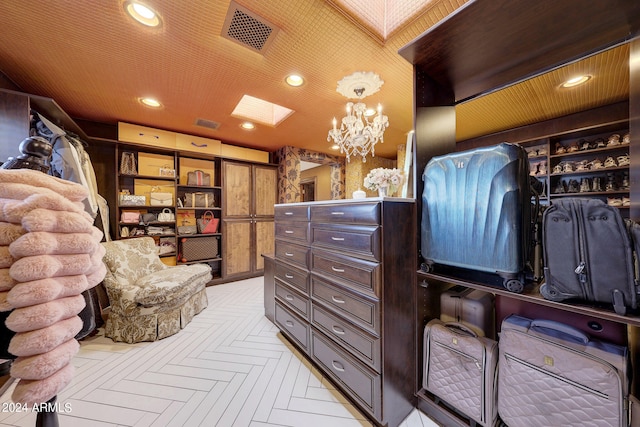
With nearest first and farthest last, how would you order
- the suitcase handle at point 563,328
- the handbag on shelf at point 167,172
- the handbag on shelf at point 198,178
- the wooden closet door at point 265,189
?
the suitcase handle at point 563,328, the handbag on shelf at point 167,172, the handbag on shelf at point 198,178, the wooden closet door at point 265,189

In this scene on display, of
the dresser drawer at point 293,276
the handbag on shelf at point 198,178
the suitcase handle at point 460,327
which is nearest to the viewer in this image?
the suitcase handle at point 460,327

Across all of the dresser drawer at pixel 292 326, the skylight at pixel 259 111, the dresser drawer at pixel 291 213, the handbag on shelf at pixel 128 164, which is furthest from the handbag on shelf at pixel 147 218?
the dresser drawer at pixel 292 326

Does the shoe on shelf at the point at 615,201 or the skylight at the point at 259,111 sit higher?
the skylight at the point at 259,111

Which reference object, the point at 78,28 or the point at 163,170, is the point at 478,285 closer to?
the point at 78,28

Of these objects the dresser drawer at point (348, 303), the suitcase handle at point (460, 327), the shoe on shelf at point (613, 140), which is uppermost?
the shoe on shelf at point (613, 140)

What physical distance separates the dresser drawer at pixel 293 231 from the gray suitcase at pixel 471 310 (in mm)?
1026

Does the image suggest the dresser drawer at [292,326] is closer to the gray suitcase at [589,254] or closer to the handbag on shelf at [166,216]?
the gray suitcase at [589,254]

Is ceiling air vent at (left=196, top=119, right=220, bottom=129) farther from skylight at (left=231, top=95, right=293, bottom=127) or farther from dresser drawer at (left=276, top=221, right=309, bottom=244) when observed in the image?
dresser drawer at (left=276, top=221, right=309, bottom=244)

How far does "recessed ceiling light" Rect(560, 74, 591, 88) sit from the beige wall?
14.4 feet

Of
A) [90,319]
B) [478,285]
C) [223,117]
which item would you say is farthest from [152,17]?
[478,285]

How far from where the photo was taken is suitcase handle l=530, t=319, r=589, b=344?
87 cm

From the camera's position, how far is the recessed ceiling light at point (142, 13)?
1407 millimetres

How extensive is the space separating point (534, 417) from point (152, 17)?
3084mm

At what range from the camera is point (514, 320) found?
105 cm
